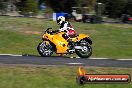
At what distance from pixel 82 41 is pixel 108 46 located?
9.05 m

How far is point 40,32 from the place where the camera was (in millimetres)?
34500

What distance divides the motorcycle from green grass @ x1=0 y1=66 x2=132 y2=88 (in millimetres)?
4685

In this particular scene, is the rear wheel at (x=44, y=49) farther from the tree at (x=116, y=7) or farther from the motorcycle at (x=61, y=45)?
the tree at (x=116, y=7)

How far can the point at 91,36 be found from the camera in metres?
34.4

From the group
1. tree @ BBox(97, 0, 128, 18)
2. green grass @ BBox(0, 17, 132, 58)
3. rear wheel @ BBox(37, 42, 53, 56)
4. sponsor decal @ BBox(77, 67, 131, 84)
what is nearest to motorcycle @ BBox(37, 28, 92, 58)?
rear wheel @ BBox(37, 42, 53, 56)

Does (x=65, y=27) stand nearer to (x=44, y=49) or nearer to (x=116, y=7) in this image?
(x=44, y=49)

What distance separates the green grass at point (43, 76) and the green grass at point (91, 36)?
8.75 m

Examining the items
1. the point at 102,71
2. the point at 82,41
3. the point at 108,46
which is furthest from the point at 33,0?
the point at 102,71

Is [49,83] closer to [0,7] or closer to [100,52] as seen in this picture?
[100,52]

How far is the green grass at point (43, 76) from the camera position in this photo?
13008 mm

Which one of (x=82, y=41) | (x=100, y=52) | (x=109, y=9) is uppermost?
(x=82, y=41)

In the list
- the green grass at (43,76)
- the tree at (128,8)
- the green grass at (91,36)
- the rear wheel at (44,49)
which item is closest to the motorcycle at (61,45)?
the rear wheel at (44,49)

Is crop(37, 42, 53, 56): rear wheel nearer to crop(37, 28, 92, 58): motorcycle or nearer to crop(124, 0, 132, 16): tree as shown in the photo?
crop(37, 28, 92, 58): motorcycle

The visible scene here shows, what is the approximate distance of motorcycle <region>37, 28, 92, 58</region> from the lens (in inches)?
811
